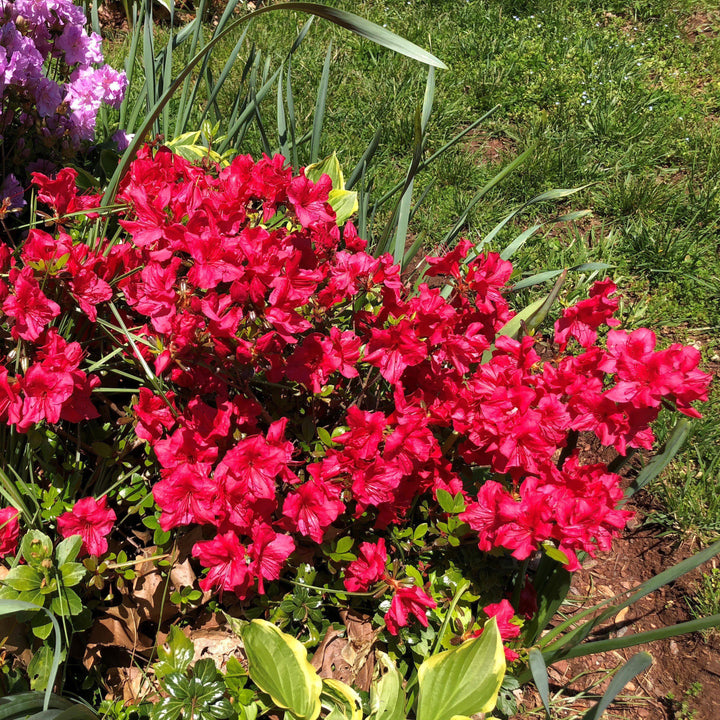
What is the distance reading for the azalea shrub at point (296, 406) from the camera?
4.64ft

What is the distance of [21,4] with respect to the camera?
1832 millimetres

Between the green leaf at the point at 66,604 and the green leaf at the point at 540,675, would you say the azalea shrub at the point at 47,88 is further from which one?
the green leaf at the point at 540,675

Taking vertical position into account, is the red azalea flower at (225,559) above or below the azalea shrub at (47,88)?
below

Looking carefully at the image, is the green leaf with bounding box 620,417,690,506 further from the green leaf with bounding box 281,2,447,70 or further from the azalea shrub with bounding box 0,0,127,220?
the azalea shrub with bounding box 0,0,127,220

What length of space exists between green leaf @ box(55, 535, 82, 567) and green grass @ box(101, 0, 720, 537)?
5.44 ft

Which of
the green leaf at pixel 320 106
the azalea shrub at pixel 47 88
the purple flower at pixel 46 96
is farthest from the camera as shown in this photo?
the green leaf at pixel 320 106

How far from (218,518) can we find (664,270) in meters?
2.24

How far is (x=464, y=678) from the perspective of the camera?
1.47 meters

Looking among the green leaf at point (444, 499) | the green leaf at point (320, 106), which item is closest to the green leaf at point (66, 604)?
the green leaf at point (444, 499)

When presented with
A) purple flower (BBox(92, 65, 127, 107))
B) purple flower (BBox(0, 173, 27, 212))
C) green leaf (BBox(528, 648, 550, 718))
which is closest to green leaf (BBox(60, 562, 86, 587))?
green leaf (BBox(528, 648, 550, 718))

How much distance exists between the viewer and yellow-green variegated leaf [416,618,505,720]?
4.74 ft

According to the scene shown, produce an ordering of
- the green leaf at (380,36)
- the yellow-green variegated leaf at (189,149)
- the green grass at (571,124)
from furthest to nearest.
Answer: the green grass at (571,124)
the yellow-green variegated leaf at (189,149)
the green leaf at (380,36)

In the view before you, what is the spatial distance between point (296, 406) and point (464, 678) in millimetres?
772

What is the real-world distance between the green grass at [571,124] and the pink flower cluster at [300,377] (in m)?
0.95
